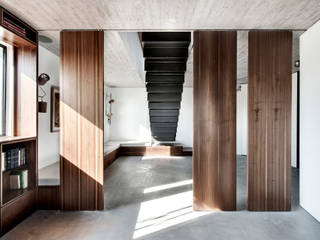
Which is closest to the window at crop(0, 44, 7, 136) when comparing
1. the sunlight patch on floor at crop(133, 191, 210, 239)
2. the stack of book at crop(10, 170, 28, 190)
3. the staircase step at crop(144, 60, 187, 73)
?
the stack of book at crop(10, 170, 28, 190)

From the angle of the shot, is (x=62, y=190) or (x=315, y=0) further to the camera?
(x=62, y=190)

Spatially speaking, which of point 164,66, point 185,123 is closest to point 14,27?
point 164,66

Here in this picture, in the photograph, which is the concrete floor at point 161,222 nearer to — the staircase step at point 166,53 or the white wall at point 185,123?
the staircase step at point 166,53

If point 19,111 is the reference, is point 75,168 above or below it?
below

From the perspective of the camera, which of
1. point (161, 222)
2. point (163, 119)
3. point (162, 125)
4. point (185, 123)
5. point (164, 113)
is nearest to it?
point (161, 222)

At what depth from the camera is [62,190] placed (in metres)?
3.30

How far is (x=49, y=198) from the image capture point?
10.9 feet

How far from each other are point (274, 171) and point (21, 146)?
4043mm

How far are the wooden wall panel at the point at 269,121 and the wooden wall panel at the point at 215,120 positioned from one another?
0.33m

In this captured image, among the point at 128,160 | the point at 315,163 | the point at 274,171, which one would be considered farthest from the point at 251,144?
the point at 128,160

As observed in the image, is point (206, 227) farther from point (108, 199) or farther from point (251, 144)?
point (108, 199)

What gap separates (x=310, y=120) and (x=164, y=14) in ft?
8.89

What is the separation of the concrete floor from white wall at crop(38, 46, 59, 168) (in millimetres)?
1449

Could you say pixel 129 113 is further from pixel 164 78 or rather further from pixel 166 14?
pixel 166 14
